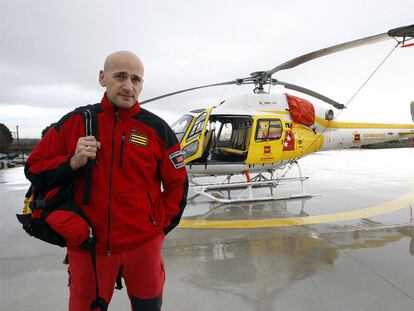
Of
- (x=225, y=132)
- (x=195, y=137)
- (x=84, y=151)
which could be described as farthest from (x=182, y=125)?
(x=84, y=151)

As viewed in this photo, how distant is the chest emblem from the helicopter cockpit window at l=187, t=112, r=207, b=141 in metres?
5.17

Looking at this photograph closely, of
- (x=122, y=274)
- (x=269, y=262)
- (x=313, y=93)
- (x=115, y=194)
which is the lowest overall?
(x=269, y=262)

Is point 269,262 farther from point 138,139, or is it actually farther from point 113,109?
point 113,109

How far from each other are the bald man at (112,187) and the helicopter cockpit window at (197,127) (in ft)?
16.9

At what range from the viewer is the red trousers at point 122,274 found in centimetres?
162

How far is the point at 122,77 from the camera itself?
63.0 inches

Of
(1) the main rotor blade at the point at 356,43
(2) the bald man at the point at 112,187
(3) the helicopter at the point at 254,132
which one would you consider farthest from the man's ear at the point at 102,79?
(3) the helicopter at the point at 254,132

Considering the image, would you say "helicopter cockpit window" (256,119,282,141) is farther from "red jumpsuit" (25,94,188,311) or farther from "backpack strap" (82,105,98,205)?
"backpack strap" (82,105,98,205)

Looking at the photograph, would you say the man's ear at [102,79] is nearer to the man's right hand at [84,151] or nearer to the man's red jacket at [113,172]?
the man's red jacket at [113,172]

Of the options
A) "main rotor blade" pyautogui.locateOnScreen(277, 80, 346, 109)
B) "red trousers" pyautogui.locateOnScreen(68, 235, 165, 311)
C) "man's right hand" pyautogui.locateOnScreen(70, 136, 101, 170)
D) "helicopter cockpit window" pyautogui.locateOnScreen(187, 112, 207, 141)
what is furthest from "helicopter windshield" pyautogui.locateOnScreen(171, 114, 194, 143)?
"man's right hand" pyautogui.locateOnScreen(70, 136, 101, 170)

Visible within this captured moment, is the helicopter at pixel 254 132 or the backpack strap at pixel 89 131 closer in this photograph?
the backpack strap at pixel 89 131

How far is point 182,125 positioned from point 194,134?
592 millimetres

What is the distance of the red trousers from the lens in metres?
1.62

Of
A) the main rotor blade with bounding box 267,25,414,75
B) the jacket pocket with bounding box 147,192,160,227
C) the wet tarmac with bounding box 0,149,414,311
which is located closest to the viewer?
the jacket pocket with bounding box 147,192,160,227
